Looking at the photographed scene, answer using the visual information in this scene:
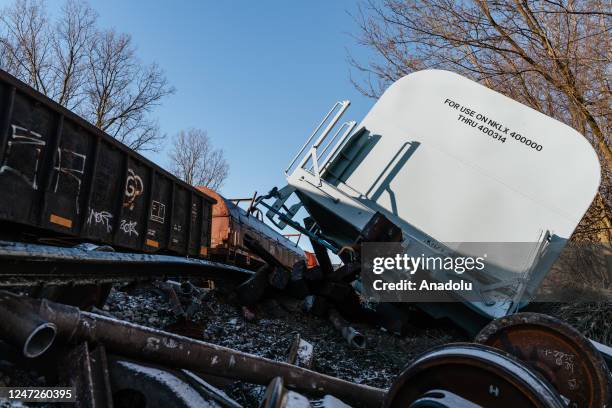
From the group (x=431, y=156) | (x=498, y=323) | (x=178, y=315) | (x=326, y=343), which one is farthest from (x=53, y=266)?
(x=431, y=156)

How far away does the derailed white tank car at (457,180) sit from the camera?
6.38 meters

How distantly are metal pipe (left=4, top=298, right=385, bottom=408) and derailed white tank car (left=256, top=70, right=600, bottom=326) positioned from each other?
3.69 m

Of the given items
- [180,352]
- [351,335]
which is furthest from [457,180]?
[180,352]

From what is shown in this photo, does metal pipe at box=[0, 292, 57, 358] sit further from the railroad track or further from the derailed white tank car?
the derailed white tank car

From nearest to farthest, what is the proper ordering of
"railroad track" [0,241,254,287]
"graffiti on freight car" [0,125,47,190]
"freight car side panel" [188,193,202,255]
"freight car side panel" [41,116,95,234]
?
"railroad track" [0,241,254,287], "graffiti on freight car" [0,125,47,190], "freight car side panel" [41,116,95,234], "freight car side panel" [188,193,202,255]

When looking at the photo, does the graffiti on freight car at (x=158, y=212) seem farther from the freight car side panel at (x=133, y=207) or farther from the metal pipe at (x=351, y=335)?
the metal pipe at (x=351, y=335)

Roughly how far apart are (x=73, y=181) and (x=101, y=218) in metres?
0.79

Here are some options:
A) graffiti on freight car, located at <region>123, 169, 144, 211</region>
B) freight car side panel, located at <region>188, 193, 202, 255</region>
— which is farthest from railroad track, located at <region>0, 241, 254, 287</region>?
freight car side panel, located at <region>188, 193, 202, 255</region>

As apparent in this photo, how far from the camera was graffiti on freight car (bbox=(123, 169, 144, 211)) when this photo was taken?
689 cm

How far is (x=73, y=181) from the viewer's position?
5723mm

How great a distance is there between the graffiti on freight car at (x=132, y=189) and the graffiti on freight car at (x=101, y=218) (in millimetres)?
441

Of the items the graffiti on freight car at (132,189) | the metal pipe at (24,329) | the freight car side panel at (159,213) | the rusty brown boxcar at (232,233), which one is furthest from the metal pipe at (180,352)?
the rusty brown boxcar at (232,233)

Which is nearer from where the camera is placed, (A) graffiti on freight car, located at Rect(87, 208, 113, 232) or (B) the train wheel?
(B) the train wheel

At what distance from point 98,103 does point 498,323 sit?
106 ft
